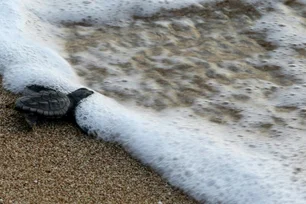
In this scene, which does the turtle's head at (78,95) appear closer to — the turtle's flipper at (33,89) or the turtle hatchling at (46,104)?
the turtle hatchling at (46,104)

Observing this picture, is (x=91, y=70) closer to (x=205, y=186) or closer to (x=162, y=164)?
(x=162, y=164)

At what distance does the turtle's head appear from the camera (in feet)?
9.48

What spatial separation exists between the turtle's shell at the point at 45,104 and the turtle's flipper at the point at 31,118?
22 mm

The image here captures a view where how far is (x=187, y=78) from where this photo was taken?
3.28 m

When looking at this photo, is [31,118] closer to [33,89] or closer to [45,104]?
[45,104]

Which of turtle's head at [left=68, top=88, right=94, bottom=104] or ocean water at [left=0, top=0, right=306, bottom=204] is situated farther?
turtle's head at [left=68, top=88, right=94, bottom=104]

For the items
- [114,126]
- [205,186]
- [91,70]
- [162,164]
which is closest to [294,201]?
[205,186]

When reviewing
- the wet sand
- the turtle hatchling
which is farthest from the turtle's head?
the wet sand

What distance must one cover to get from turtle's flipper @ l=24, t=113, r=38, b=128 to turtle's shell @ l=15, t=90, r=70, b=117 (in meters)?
0.02

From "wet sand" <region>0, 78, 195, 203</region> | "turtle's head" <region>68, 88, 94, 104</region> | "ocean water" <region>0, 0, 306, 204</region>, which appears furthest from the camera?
"turtle's head" <region>68, 88, 94, 104</region>

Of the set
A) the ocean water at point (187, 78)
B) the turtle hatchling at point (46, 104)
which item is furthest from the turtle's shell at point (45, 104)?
the ocean water at point (187, 78)

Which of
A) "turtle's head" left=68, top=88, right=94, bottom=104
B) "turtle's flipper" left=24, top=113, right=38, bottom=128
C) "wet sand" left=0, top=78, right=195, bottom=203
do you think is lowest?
"wet sand" left=0, top=78, right=195, bottom=203

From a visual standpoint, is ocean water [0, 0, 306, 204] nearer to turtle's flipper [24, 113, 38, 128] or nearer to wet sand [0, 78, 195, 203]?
wet sand [0, 78, 195, 203]

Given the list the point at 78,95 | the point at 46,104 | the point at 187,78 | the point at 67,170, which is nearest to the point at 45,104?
the point at 46,104
